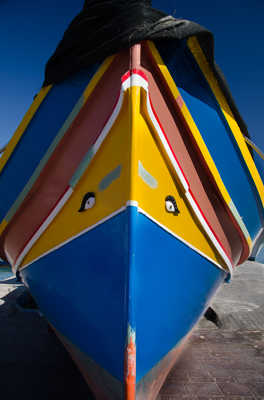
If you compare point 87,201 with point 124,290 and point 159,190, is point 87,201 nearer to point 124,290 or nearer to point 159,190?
point 159,190

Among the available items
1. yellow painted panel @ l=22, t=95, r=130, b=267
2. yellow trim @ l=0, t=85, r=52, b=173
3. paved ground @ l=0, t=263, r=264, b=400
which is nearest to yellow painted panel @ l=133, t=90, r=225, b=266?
yellow painted panel @ l=22, t=95, r=130, b=267

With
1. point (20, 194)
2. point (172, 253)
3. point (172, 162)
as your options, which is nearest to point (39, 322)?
point (20, 194)

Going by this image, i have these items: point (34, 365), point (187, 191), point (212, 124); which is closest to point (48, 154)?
point (187, 191)

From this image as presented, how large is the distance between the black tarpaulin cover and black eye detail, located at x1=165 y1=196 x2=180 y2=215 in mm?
1146

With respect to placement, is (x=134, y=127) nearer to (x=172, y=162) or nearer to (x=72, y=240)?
(x=172, y=162)

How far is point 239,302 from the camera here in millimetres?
4832

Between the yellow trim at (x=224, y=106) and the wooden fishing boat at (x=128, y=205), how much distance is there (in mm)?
16

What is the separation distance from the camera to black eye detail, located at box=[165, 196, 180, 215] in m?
1.86

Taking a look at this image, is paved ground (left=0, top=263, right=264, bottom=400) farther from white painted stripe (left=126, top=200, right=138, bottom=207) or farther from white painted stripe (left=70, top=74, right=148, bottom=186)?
white painted stripe (left=70, top=74, right=148, bottom=186)

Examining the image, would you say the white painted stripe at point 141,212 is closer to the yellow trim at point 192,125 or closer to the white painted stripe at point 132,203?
the white painted stripe at point 132,203

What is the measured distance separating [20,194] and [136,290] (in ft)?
4.54

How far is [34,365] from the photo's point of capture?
8.45 feet

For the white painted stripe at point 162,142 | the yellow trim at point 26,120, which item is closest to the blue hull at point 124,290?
the white painted stripe at point 162,142

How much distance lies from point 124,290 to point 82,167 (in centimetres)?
97
